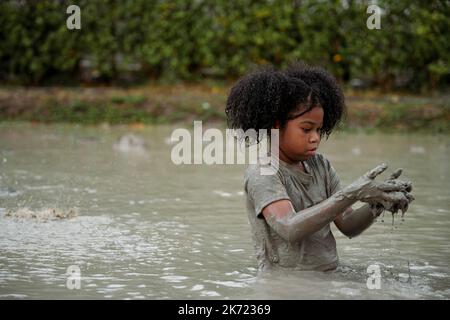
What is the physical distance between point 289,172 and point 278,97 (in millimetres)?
414

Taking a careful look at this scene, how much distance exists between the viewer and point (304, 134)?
422 cm

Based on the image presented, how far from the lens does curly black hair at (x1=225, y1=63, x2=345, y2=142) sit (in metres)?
4.23

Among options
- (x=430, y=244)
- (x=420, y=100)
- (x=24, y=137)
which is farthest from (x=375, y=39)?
(x=430, y=244)

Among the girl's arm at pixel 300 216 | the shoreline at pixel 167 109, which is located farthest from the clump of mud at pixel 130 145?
the girl's arm at pixel 300 216

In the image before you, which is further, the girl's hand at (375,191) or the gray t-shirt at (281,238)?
the gray t-shirt at (281,238)

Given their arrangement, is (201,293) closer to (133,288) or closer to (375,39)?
(133,288)

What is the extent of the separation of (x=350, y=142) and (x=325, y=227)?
21.8 ft

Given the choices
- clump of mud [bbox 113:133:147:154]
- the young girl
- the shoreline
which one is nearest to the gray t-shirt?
the young girl

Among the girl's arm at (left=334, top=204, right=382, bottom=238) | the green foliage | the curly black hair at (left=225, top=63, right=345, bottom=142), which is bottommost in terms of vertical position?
the girl's arm at (left=334, top=204, right=382, bottom=238)

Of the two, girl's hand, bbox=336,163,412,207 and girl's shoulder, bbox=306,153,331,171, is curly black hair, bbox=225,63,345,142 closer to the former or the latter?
girl's shoulder, bbox=306,153,331,171

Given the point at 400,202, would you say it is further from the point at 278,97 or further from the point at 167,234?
the point at 167,234

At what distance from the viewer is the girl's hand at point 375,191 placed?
384 centimetres

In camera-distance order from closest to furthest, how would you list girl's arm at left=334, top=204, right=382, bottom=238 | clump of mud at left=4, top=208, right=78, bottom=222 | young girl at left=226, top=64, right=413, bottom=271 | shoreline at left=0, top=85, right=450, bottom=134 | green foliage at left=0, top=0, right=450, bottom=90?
young girl at left=226, top=64, right=413, bottom=271 < girl's arm at left=334, top=204, right=382, bottom=238 < clump of mud at left=4, top=208, right=78, bottom=222 < shoreline at left=0, top=85, right=450, bottom=134 < green foliage at left=0, top=0, right=450, bottom=90

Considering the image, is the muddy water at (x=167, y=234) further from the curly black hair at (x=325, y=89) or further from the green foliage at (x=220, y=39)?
the green foliage at (x=220, y=39)
